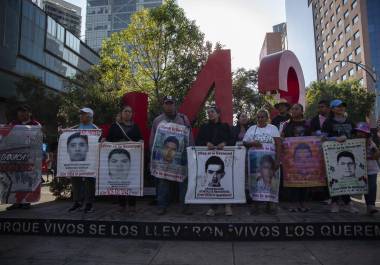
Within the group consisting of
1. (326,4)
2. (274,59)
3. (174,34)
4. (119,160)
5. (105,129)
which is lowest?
(119,160)

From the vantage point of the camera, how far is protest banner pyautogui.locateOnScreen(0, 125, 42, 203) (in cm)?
664

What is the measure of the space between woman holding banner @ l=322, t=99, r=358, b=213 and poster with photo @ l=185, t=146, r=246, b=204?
5.21ft

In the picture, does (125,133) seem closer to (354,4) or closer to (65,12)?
(354,4)

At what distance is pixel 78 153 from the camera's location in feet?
21.4

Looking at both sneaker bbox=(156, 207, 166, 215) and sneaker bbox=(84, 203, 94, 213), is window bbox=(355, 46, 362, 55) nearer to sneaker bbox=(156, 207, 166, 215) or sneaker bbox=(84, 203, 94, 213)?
sneaker bbox=(156, 207, 166, 215)

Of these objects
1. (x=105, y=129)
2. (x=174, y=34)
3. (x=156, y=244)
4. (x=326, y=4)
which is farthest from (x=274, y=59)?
(x=326, y=4)

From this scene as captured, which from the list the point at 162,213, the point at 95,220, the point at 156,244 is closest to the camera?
the point at 156,244

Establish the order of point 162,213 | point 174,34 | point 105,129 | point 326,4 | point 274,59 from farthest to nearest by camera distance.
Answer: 1. point 326,4
2. point 174,34
3. point 274,59
4. point 105,129
5. point 162,213

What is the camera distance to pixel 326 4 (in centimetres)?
7838

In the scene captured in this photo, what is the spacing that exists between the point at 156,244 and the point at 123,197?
1.68 metres

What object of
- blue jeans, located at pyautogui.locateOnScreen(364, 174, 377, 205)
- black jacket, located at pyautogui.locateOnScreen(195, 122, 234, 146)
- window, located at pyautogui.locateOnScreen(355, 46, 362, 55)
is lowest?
blue jeans, located at pyautogui.locateOnScreen(364, 174, 377, 205)

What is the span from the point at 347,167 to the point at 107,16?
16052 cm

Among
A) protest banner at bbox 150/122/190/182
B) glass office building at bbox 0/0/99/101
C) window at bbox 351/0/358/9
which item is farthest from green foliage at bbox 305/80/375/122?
protest banner at bbox 150/122/190/182

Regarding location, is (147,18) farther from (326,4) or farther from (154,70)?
(326,4)
